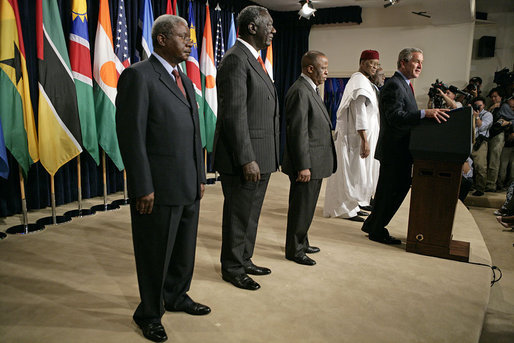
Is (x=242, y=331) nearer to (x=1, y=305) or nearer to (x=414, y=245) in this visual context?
(x=1, y=305)

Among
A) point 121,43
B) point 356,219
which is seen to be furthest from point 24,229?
point 356,219

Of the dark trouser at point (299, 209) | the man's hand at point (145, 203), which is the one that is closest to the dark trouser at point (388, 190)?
the dark trouser at point (299, 209)

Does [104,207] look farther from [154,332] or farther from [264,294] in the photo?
[154,332]

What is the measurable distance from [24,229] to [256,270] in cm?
206

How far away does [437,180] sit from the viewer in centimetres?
275

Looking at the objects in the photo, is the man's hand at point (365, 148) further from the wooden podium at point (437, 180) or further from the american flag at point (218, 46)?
the american flag at point (218, 46)

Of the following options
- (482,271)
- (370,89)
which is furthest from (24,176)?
(482,271)

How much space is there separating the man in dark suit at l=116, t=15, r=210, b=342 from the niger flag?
83.7 inches

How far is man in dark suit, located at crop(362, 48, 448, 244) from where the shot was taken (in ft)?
9.38

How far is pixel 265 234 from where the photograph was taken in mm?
3314

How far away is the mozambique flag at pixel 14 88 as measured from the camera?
3037 millimetres

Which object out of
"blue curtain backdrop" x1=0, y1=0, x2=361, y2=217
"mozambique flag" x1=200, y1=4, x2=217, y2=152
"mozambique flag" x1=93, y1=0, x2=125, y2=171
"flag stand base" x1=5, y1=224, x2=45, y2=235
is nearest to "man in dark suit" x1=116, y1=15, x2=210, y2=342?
"flag stand base" x1=5, y1=224, x2=45, y2=235

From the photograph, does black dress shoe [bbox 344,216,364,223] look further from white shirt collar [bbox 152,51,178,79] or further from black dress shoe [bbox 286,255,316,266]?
white shirt collar [bbox 152,51,178,79]

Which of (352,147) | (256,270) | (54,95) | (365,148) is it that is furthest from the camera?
(352,147)
